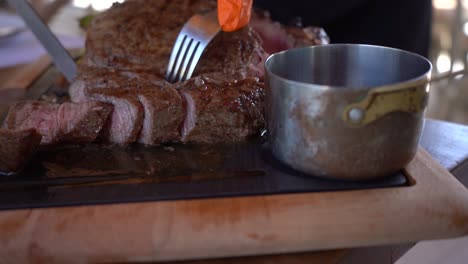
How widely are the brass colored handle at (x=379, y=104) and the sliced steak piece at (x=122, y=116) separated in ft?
1.71

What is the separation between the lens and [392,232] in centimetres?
96

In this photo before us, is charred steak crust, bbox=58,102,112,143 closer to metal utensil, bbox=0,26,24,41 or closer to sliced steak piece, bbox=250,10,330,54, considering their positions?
sliced steak piece, bbox=250,10,330,54

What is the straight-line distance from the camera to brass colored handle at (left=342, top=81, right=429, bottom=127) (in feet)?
3.26

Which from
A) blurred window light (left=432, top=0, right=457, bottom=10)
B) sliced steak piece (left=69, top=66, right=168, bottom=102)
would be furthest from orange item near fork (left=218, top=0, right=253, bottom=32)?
blurred window light (left=432, top=0, right=457, bottom=10)

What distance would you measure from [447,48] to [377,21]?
1.60 m

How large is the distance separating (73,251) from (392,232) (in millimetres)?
562

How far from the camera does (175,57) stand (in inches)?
61.7

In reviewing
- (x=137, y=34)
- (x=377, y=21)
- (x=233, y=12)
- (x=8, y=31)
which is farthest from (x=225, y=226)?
(x=8, y=31)

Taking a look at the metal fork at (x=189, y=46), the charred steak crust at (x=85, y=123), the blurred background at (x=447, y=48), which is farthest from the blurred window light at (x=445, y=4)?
the charred steak crust at (x=85, y=123)

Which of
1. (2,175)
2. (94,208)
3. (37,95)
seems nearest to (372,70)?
(94,208)

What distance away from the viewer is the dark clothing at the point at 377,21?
7.43ft

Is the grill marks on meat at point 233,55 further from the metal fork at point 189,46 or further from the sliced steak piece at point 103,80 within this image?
the sliced steak piece at point 103,80

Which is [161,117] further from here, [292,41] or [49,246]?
[292,41]

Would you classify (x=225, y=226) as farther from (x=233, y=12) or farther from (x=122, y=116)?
(x=233, y=12)
